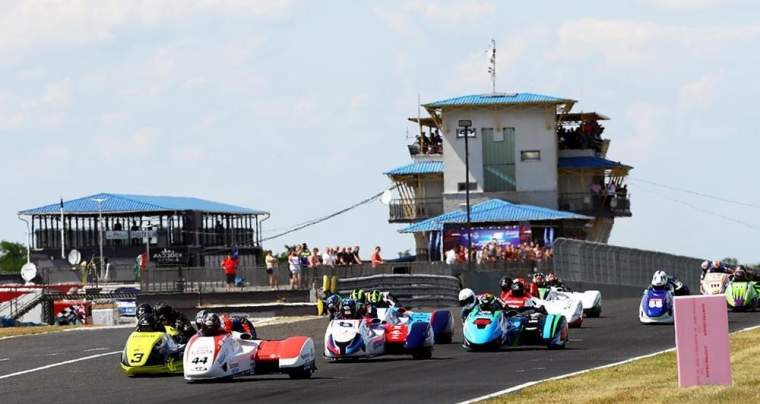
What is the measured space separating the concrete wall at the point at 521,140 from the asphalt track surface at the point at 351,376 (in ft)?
167

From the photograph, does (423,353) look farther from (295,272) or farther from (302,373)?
(295,272)

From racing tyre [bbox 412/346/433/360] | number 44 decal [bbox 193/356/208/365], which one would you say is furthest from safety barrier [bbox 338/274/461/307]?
number 44 decal [bbox 193/356/208/365]

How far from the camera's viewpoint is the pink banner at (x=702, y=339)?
17953 millimetres

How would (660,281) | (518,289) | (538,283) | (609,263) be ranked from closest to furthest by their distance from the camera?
(518,289), (660,281), (538,283), (609,263)

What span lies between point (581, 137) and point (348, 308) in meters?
64.2

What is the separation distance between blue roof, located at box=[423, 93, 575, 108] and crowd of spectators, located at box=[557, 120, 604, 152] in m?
4.10

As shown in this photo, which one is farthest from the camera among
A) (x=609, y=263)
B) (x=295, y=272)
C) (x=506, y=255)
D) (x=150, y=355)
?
(x=609, y=263)

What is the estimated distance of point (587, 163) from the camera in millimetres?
89750

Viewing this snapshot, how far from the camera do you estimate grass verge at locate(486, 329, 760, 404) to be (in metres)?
18.4

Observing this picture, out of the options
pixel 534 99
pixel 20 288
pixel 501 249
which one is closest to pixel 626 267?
pixel 501 249

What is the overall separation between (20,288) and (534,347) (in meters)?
47.3

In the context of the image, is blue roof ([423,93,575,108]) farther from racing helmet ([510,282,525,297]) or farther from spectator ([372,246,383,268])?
racing helmet ([510,282,525,297])

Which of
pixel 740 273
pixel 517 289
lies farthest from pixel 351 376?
pixel 740 273

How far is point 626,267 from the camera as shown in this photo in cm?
6812
